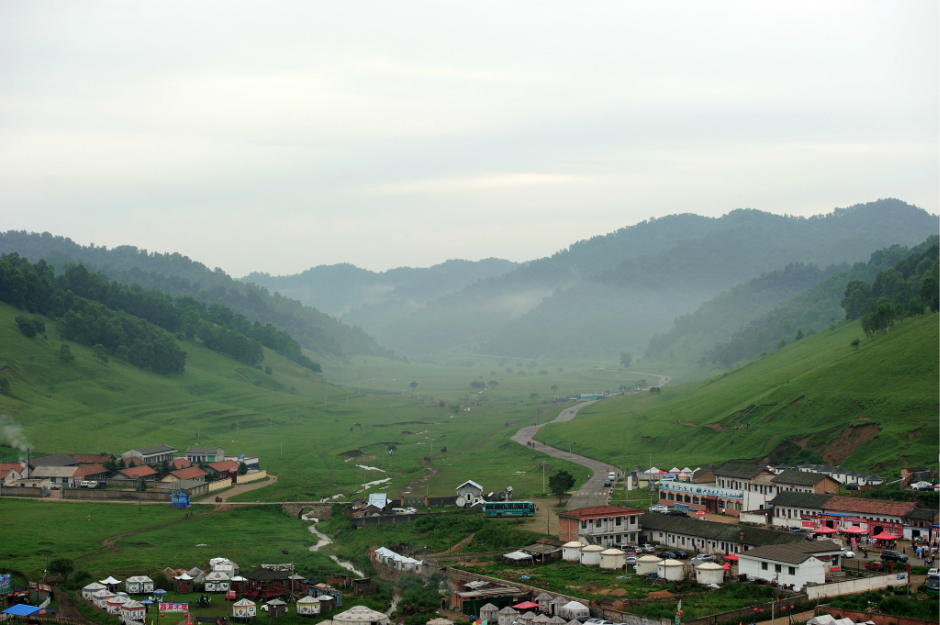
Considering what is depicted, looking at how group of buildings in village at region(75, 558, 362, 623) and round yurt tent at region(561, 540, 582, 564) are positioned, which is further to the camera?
round yurt tent at region(561, 540, 582, 564)

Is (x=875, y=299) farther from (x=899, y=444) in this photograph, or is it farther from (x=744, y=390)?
(x=899, y=444)

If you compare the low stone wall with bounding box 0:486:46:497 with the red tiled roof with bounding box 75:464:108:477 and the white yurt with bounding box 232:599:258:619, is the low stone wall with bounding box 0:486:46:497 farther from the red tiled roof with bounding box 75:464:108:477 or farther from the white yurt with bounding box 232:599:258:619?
A: the white yurt with bounding box 232:599:258:619

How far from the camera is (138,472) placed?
72750 mm

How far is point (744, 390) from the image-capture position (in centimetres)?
9825

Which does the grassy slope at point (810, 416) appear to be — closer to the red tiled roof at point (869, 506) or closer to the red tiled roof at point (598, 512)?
the red tiled roof at point (869, 506)

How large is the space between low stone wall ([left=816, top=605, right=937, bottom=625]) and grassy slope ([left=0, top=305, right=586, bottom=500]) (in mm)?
34659

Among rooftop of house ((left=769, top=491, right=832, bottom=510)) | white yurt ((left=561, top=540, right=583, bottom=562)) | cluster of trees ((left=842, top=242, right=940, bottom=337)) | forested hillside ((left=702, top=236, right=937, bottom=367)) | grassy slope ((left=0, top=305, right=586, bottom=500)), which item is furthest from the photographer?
forested hillside ((left=702, top=236, right=937, bottom=367))

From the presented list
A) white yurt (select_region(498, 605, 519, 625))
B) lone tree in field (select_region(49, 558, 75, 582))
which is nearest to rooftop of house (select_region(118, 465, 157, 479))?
lone tree in field (select_region(49, 558, 75, 582))

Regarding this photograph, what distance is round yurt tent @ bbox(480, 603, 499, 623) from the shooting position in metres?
38.8

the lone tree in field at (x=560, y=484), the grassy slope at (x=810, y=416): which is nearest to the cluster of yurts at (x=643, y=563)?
the lone tree in field at (x=560, y=484)

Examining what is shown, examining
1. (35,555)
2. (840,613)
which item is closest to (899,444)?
(840,613)

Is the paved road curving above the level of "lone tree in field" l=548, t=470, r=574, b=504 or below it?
below

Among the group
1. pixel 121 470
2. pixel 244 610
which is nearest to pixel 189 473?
pixel 121 470

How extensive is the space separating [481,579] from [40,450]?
50464 mm
